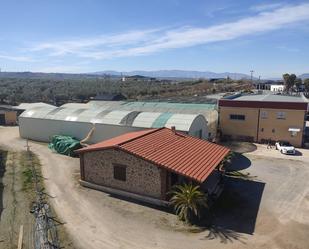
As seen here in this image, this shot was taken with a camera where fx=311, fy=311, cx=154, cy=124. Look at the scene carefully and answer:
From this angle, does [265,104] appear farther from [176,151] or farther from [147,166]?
[147,166]

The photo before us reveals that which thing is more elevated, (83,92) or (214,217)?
(83,92)

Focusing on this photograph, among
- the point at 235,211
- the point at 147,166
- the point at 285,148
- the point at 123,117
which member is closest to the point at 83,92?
the point at 123,117

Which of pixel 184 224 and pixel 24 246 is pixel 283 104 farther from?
pixel 24 246

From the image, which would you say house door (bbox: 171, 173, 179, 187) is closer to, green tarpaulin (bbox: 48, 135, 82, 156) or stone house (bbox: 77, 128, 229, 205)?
stone house (bbox: 77, 128, 229, 205)

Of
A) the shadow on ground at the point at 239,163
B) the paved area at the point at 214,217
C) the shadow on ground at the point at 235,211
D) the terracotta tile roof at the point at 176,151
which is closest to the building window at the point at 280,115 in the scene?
the shadow on ground at the point at 239,163

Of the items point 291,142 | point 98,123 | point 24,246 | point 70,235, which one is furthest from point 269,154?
point 24,246

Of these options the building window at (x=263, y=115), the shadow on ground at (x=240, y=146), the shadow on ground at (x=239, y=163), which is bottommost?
the shadow on ground at (x=239, y=163)

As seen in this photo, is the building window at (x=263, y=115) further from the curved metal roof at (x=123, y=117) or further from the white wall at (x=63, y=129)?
the white wall at (x=63, y=129)
